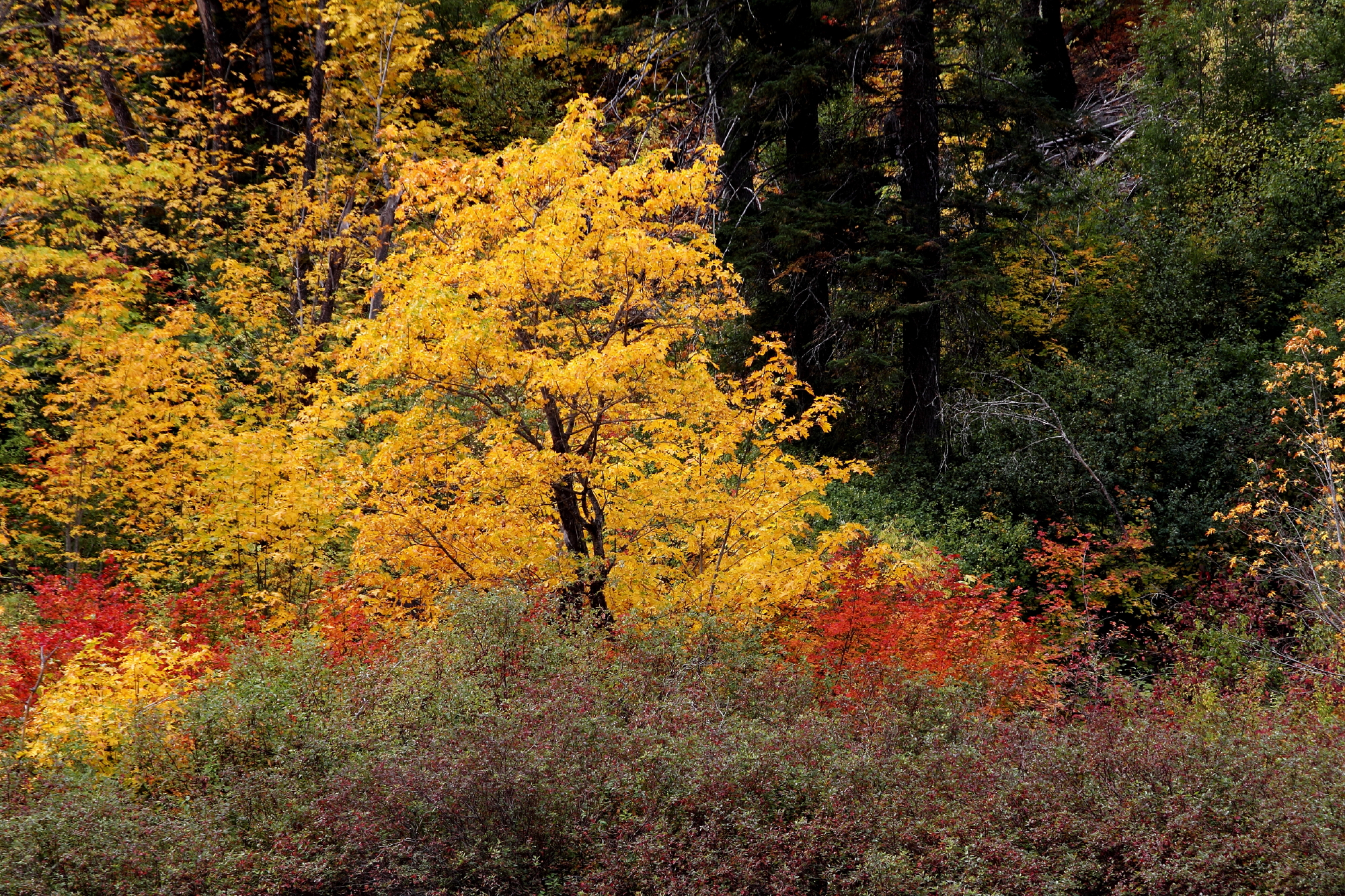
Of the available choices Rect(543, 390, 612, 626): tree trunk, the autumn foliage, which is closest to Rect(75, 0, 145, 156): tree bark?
Rect(543, 390, 612, 626): tree trunk

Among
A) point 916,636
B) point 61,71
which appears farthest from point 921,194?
point 61,71

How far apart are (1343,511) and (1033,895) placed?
23.3ft

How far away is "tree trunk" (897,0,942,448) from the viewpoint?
41.0ft

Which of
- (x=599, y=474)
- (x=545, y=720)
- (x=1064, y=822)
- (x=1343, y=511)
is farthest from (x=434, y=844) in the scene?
(x=1343, y=511)

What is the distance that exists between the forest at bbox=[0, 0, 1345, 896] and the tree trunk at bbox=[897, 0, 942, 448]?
0.07 meters

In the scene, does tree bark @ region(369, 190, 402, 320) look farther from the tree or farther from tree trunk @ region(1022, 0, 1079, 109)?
tree trunk @ region(1022, 0, 1079, 109)

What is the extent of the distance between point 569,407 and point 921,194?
23.9 feet

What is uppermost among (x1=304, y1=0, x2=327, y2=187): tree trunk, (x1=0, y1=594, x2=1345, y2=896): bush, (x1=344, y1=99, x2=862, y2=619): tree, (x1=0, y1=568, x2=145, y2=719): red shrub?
(x1=304, y1=0, x2=327, y2=187): tree trunk

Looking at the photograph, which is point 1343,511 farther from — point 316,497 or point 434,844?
point 316,497

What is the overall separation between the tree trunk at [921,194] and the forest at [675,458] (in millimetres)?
67

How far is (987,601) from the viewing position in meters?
9.27

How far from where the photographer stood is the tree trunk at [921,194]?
12.5 metres

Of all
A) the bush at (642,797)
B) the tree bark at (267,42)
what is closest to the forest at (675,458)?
the bush at (642,797)

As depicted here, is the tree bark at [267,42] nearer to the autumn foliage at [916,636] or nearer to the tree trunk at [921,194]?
the tree trunk at [921,194]
